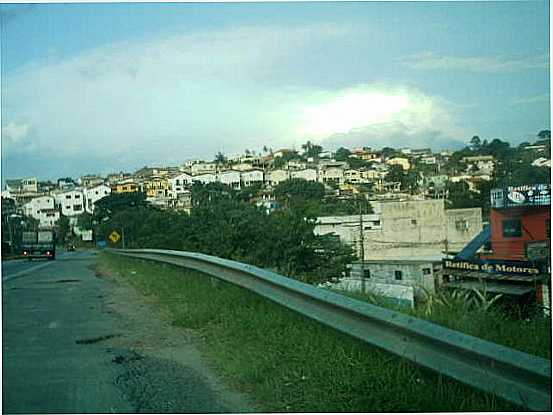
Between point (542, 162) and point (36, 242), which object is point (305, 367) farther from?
point (36, 242)

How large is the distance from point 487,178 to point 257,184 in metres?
1.71

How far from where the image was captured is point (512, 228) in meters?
4.34

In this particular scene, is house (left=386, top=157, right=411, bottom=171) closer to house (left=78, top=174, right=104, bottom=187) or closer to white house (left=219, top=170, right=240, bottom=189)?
white house (left=219, top=170, right=240, bottom=189)

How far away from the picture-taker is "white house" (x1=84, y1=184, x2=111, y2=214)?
18.8 ft

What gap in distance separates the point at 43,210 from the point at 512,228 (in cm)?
370

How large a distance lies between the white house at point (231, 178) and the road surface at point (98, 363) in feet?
4.42

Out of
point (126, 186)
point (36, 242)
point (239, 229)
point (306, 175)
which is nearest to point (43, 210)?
point (126, 186)

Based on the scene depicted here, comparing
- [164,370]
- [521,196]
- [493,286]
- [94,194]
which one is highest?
[94,194]

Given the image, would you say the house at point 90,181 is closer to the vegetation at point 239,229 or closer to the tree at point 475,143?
the vegetation at point 239,229

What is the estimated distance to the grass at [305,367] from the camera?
12.5ft

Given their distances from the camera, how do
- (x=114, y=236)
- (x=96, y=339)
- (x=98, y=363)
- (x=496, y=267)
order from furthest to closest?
(x=114, y=236), (x=96, y=339), (x=98, y=363), (x=496, y=267)

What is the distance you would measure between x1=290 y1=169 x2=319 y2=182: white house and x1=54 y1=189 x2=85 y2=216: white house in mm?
1830

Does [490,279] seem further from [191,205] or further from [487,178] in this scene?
[191,205]

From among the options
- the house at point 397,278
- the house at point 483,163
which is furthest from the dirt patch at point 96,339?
the house at point 483,163
